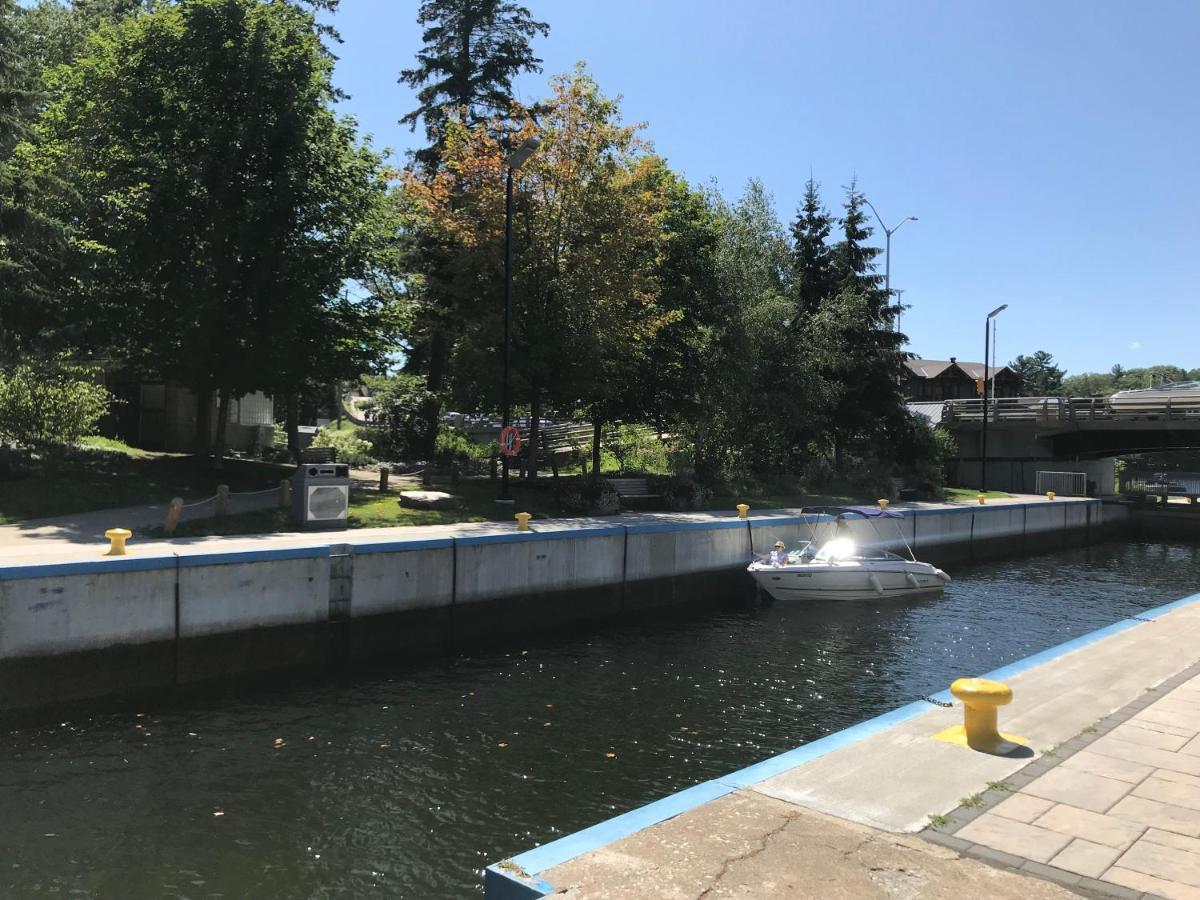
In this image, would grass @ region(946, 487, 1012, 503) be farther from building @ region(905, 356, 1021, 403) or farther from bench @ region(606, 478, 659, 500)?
building @ region(905, 356, 1021, 403)

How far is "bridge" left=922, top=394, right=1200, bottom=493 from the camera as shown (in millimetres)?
45969

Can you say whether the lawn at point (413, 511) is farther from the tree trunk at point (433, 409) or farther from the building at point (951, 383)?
the building at point (951, 383)

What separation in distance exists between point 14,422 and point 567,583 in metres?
15.6

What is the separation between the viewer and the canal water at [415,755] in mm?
7117

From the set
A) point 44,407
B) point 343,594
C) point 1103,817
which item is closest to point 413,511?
point 343,594

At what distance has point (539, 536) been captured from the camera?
17141mm

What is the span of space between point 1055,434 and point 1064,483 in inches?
156

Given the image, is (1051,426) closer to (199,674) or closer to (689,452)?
(689,452)

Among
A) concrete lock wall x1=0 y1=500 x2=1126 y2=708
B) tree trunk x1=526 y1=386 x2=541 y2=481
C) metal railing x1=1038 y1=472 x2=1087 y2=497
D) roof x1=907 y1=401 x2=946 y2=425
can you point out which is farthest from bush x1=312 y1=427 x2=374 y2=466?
metal railing x1=1038 y1=472 x2=1087 y2=497

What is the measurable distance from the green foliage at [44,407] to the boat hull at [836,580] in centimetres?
1873

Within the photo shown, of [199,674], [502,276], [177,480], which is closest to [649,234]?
[502,276]

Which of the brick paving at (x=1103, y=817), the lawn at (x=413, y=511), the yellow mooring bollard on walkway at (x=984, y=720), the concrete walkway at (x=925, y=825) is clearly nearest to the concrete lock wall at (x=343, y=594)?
the lawn at (x=413, y=511)

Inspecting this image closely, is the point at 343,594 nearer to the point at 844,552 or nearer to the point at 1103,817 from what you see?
the point at 1103,817

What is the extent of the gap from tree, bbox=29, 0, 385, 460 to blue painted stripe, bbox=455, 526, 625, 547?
Answer: 8340 millimetres
